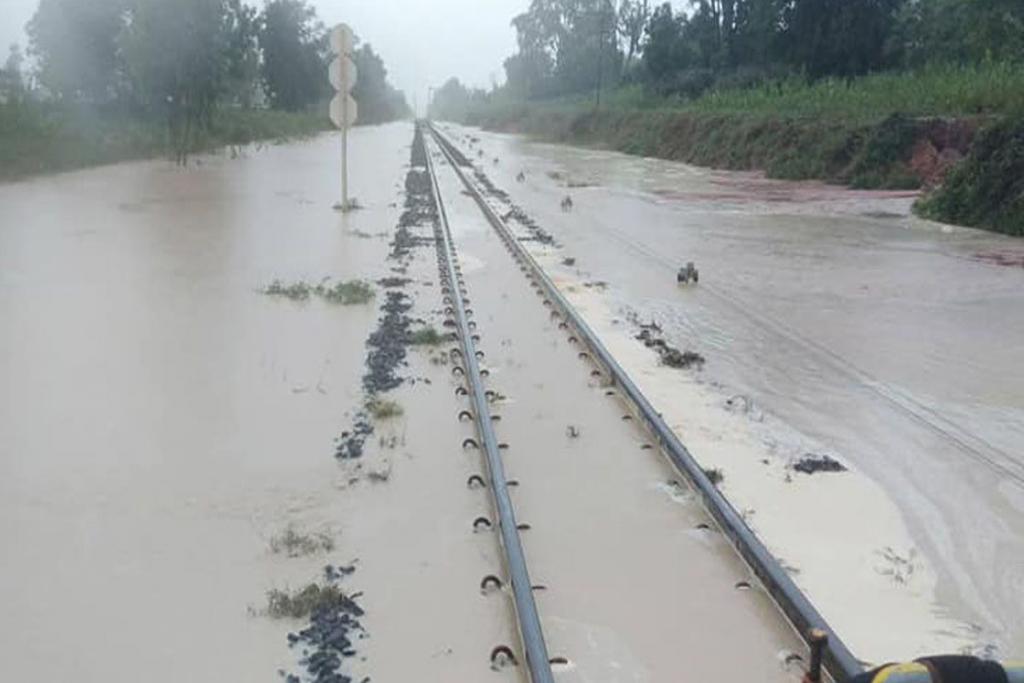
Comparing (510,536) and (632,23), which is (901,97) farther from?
(632,23)

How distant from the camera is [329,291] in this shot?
10.2 m

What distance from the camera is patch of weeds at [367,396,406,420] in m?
6.14

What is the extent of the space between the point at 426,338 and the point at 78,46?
2919 centimetres

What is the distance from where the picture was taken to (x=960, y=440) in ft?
19.8

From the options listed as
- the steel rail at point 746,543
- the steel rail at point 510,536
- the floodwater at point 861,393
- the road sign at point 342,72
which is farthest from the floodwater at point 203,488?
the road sign at point 342,72

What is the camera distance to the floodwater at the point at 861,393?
13.7 feet

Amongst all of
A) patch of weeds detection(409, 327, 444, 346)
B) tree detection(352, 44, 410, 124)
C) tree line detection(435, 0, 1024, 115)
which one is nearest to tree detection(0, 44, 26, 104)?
patch of weeds detection(409, 327, 444, 346)

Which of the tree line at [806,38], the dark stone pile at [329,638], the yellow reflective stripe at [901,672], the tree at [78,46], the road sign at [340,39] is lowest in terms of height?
the dark stone pile at [329,638]

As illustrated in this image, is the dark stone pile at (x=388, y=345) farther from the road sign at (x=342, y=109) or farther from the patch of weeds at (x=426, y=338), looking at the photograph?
the road sign at (x=342, y=109)

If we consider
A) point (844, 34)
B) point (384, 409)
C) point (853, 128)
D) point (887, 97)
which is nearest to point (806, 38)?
point (844, 34)

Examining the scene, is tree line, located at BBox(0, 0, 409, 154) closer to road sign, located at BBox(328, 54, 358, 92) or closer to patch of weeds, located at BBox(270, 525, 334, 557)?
road sign, located at BBox(328, 54, 358, 92)

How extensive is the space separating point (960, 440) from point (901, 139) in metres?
20.2

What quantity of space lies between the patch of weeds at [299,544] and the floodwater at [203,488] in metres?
0.04

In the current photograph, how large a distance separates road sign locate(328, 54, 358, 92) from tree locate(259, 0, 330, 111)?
168ft
